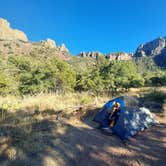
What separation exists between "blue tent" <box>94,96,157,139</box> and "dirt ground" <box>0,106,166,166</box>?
20 cm

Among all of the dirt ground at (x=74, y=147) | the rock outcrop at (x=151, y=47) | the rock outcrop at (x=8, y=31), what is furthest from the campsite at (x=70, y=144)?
the rock outcrop at (x=151, y=47)

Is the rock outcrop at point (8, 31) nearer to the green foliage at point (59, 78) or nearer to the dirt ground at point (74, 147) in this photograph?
the green foliage at point (59, 78)

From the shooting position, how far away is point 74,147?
3.82 meters

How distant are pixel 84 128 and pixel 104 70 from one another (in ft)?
56.9

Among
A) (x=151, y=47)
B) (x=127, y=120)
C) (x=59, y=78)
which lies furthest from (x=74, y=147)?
(x=151, y=47)

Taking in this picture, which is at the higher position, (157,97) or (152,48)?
(152,48)

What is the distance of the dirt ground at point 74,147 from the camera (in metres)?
3.32

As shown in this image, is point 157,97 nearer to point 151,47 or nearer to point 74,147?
point 74,147

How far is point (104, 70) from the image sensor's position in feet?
71.8

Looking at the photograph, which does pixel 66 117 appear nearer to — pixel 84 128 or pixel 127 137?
pixel 84 128

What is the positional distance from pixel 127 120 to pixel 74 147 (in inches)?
70.3

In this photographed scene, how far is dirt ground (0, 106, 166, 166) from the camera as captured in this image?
10.9 ft

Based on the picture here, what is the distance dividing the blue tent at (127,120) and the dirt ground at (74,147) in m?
0.20

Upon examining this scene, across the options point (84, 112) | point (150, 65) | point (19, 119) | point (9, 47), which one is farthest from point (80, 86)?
point (150, 65)
